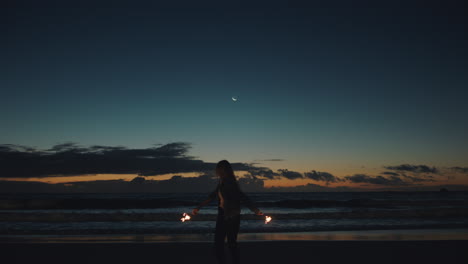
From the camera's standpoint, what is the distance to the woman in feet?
20.5

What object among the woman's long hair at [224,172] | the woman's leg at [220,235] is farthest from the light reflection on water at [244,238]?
the woman's long hair at [224,172]

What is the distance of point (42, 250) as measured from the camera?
32.7 ft

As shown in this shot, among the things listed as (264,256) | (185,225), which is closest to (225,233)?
(264,256)

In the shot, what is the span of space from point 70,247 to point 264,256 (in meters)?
5.49

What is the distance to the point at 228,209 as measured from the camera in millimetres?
6238

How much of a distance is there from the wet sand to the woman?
231 centimetres

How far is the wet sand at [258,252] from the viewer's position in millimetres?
8586

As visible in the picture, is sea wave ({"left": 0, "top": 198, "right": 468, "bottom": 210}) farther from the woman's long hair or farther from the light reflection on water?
the woman's long hair

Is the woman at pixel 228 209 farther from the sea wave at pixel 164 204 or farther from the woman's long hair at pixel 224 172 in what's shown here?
the sea wave at pixel 164 204

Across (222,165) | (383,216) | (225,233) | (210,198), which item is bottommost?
(383,216)

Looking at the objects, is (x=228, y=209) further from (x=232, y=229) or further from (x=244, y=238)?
(x=244, y=238)

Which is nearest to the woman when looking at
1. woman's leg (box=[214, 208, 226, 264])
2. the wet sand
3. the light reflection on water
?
woman's leg (box=[214, 208, 226, 264])

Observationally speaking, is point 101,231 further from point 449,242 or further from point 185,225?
point 449,242

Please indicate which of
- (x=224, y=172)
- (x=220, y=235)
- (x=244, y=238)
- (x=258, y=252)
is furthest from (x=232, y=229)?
(x=244, y=238)
